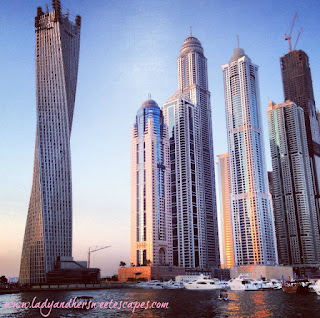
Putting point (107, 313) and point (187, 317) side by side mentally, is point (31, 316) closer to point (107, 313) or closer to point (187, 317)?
point (107, 313)

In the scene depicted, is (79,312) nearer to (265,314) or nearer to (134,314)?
(134,314)

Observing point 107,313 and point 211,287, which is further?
point 211,287

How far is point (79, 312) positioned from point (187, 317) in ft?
101

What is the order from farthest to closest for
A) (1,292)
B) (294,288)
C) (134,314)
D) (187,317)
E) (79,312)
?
(1,292) → (294,288) → (79,312) → (134,314) → (187,317)

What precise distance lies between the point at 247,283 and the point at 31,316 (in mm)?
126370

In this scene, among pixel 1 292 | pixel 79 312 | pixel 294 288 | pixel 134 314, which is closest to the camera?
pixel 134 314

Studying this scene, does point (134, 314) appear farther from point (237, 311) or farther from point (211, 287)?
point (211, 287)

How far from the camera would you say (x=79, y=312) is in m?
102

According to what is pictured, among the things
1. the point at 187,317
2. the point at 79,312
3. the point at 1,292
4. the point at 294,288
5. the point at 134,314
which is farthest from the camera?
the point at 1,292

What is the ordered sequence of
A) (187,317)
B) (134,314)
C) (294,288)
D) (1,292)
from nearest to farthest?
(187,317)
(134,314)
(294,288)
(1,292)

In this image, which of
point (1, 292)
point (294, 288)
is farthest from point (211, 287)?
point (1, 292)

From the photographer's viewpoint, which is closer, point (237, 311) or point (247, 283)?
point (237, 311)

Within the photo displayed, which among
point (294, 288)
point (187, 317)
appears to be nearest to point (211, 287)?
point (294, 288)

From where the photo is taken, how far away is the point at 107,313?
324 ft
